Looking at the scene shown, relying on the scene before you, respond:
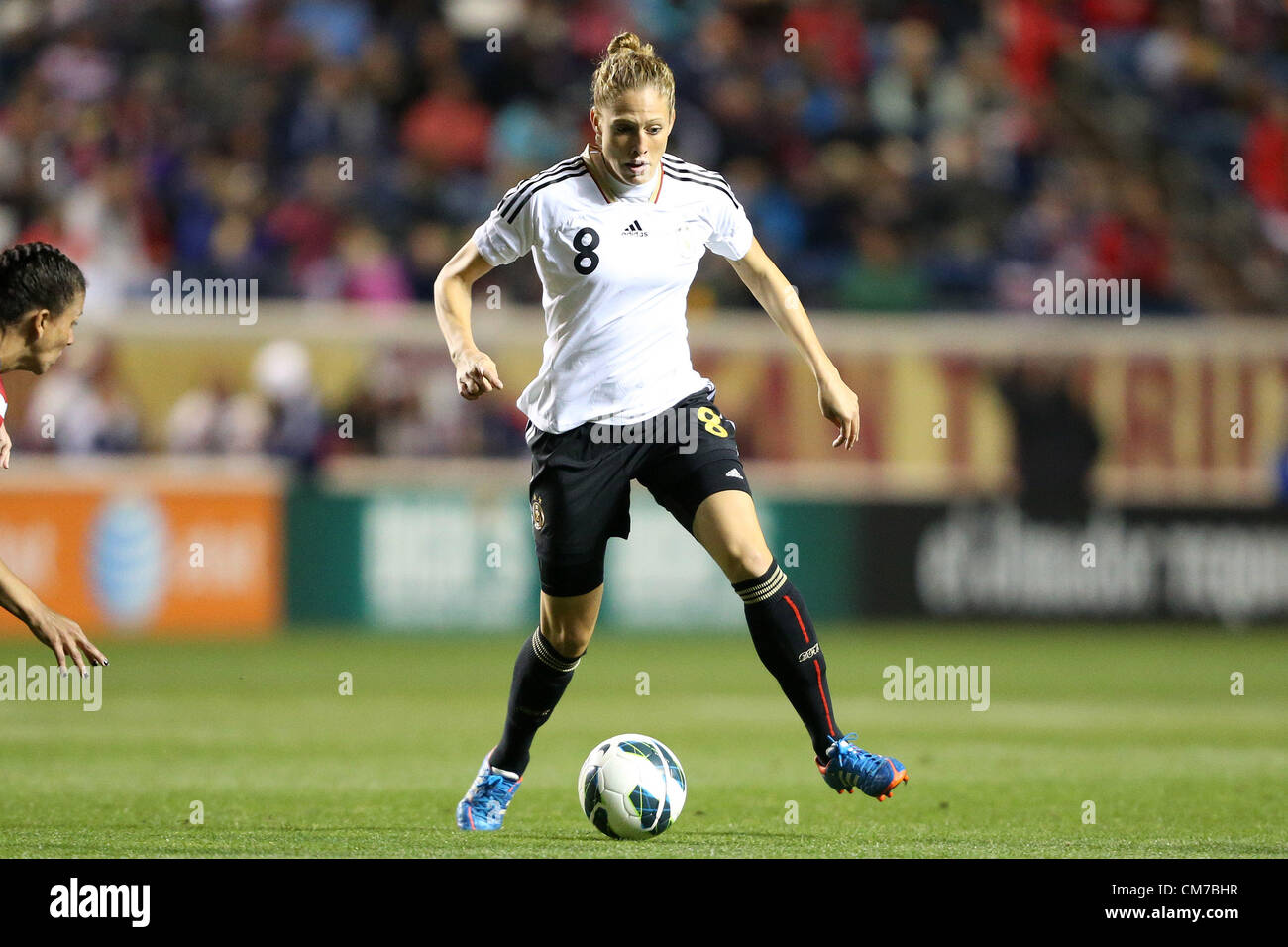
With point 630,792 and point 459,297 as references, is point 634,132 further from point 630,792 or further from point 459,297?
point 630,792

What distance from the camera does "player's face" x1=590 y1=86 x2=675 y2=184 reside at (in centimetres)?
618

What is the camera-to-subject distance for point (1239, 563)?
16.5 m

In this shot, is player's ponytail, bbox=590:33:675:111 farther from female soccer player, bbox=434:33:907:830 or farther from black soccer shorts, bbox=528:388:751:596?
black soccer shorts, bbox=528:388:751:596

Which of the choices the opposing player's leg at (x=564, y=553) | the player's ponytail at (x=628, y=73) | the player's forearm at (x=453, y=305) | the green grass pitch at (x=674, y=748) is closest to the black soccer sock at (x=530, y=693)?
the opposing player's leg at (x=564, y=553)

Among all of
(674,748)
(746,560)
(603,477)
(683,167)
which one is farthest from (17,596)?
(674,748)

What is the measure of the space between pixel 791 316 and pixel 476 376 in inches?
48.9

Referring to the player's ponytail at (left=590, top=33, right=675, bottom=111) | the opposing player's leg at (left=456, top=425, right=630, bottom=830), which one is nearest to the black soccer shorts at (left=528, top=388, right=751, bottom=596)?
the opposing player's leg at (left=456, top=425, right=630, bottom=830)

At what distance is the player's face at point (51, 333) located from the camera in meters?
5.68

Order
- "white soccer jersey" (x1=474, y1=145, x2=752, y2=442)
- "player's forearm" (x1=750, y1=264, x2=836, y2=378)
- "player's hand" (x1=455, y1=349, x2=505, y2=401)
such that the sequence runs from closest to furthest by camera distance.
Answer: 1. "player's hand" (x1=455, y1=349, x2=505, y2=401)
2. "white soccer jersey" (x1=474, y1=145, x2=752, y2=442)
3. "player's forearm" (x1=750, y1=264, x2=836, y2=378)

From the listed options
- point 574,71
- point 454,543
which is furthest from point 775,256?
point 454,543

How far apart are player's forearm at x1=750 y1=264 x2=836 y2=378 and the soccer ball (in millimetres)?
1443

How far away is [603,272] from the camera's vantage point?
21.1ft

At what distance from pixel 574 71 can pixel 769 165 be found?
7.47 ft

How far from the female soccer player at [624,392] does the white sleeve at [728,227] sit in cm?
1
